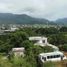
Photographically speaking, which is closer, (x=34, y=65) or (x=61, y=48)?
(x=34, y=65)

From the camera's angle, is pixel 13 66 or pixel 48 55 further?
pixel 48 55

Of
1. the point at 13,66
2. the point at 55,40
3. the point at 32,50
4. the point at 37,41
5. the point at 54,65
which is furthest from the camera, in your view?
the point at 55,40

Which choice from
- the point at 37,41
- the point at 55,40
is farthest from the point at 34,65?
the point at 55,40

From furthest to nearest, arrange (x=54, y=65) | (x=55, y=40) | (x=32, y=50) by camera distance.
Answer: (x=55, y=40) < (x=32, y=50) < (x=54, y=65)

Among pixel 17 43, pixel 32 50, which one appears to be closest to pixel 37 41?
pixel 17 43

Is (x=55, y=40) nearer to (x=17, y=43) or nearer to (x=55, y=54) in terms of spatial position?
(x=17, y=43)

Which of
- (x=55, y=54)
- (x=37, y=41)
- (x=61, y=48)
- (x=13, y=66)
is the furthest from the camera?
(x=37, y=41)

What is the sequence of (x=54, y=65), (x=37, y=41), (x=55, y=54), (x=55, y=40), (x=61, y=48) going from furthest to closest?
(x=55, y=40)
(x=37, y=41)
(x=61, y=48)
(x=55, y=54)
(x=54, y=65)

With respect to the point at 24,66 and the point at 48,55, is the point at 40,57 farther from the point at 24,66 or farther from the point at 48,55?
the point at 24,66

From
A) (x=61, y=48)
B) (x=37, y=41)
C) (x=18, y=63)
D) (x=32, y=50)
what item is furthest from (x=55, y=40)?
(x=18, y=63)
